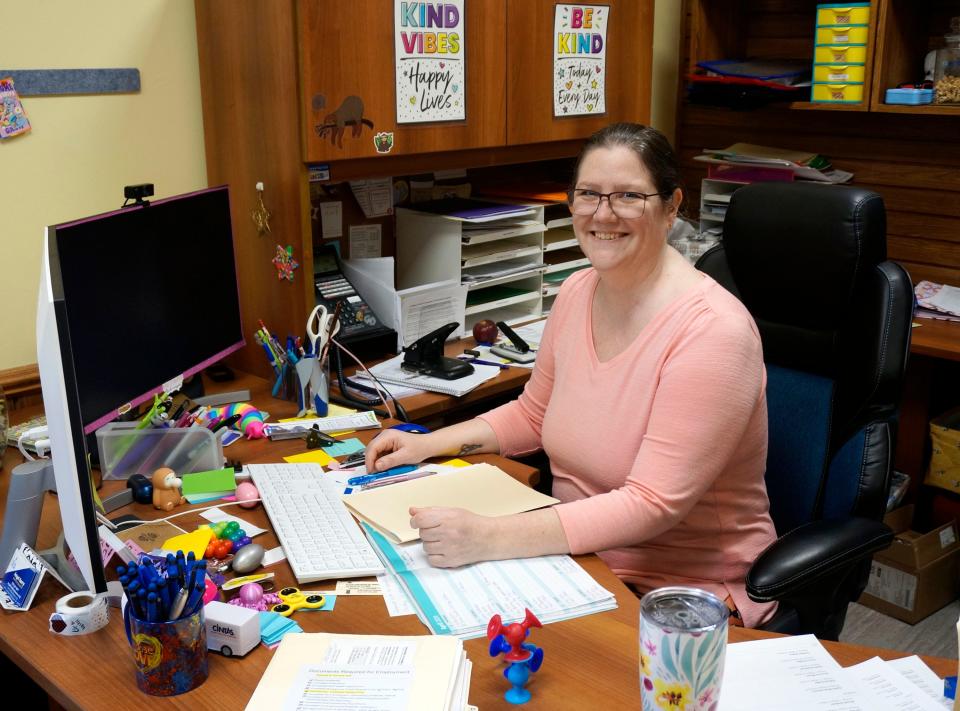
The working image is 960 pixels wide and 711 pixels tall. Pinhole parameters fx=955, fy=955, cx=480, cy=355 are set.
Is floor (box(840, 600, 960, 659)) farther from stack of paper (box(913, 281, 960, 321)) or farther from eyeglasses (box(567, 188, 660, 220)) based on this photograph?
eyeglasses (box(567, 188, 660, 220))

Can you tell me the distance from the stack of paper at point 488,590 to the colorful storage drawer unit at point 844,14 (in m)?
2.12

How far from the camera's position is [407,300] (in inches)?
96.4

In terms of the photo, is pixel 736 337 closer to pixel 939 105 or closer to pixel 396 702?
pixel 396 702

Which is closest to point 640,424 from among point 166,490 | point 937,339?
point 166,490

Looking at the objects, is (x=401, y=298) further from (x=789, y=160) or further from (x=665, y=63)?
(x=665, y=63)

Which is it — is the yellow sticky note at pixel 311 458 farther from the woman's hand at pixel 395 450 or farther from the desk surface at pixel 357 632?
the desk surface at pixel 357 632

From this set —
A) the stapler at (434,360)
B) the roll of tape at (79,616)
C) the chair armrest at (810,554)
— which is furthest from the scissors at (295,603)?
the stapler at (434,360)

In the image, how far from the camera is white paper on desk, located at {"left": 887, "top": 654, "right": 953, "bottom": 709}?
1.11 m

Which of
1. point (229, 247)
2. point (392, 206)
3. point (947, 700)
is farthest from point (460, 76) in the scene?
point (947, 700)

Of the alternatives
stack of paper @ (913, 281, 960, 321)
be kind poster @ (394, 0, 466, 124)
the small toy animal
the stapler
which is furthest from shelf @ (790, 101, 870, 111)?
the small toy animal

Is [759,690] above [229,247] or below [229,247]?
→ below

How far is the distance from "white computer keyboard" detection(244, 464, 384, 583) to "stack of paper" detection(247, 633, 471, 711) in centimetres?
18

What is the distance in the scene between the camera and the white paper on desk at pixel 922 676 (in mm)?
1114

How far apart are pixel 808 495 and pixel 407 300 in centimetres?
112
